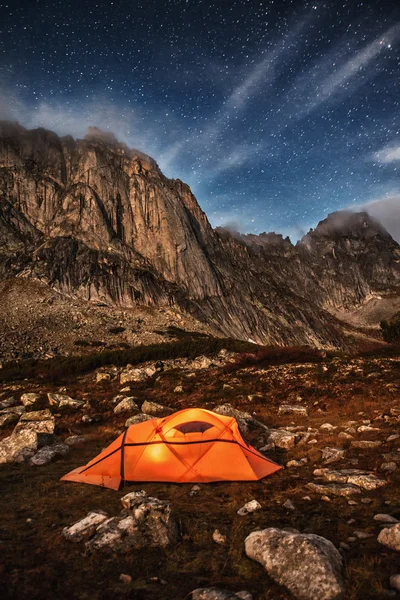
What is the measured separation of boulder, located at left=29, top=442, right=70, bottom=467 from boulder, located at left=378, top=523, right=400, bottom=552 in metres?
8.99

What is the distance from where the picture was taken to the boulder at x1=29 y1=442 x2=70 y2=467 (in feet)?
32.6

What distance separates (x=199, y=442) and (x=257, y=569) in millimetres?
4279

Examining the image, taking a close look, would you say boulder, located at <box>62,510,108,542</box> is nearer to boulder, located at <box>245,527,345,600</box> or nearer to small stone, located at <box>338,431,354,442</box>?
boulder, located at <box>245,527,345,600</box>

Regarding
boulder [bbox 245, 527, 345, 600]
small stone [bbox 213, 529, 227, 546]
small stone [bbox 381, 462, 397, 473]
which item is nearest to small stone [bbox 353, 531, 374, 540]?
boulder [bbox 245, 527, 345, 600]

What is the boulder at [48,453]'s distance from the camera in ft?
32.6

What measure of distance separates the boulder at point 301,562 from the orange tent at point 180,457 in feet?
11.2

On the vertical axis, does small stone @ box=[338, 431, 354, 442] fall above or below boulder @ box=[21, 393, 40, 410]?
below

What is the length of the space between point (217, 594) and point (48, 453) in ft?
27.8

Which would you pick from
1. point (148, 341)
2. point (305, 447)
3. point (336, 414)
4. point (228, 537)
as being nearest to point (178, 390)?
point (336, 414)

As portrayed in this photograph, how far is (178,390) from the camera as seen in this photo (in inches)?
769

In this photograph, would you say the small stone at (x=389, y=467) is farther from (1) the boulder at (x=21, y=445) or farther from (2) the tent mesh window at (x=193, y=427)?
(1) the boulder at (x=21, y=445)

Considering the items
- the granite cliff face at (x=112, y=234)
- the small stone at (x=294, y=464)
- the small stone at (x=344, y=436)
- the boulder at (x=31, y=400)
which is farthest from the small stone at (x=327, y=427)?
the granite cliff face at (x=112, y=234)

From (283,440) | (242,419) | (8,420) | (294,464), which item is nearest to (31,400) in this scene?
(8,420)

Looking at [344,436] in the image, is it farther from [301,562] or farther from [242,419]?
[301,562]
